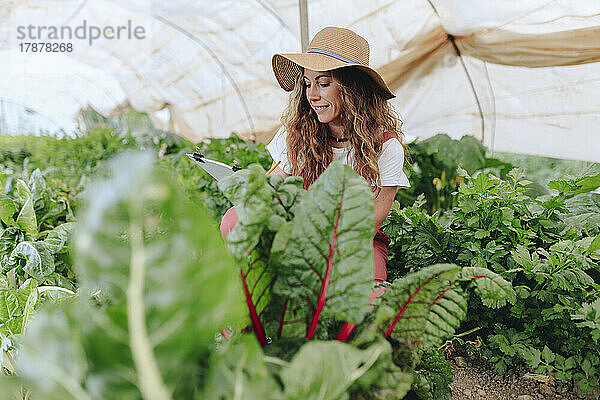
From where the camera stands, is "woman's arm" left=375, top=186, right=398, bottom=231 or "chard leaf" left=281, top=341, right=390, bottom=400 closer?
"chard leaf" left=281, top=341, right=390, bottom=400

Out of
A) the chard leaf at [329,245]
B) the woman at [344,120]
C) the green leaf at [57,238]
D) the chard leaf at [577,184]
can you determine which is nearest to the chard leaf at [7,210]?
the green leaf at [57,238]

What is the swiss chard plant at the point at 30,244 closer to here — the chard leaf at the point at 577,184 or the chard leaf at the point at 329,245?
the chard leaf at the point at 329,245

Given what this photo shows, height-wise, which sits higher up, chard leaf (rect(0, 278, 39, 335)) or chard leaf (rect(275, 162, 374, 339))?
chard leaf (rect(275, 162, 374, 339))

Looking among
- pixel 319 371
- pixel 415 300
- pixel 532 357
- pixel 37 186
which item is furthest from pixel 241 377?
pixel 37 186

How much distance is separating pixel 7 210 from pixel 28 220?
0.25ft

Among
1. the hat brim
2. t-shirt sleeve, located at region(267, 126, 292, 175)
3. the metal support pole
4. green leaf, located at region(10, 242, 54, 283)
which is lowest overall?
green leaf, located at region(10, 242, 54, 283)

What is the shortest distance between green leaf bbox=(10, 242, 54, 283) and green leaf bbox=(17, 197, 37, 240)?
0.10m

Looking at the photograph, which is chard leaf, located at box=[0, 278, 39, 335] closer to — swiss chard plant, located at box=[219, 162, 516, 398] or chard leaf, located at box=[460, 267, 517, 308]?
swiss chard plant, located at box=[219, 162, 516, 398]

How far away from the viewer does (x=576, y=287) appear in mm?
1521

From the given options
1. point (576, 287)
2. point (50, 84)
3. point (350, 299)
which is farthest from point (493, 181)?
point (50, 84)

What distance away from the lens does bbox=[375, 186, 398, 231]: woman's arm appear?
1807 mm

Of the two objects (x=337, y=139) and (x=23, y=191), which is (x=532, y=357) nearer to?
(x=337, y=139)

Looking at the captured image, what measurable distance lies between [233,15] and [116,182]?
532 cm

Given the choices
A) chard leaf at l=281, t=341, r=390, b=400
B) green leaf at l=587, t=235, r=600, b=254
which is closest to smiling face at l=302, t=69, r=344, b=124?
green leaf at l=587, t=235, r=600, b=254
